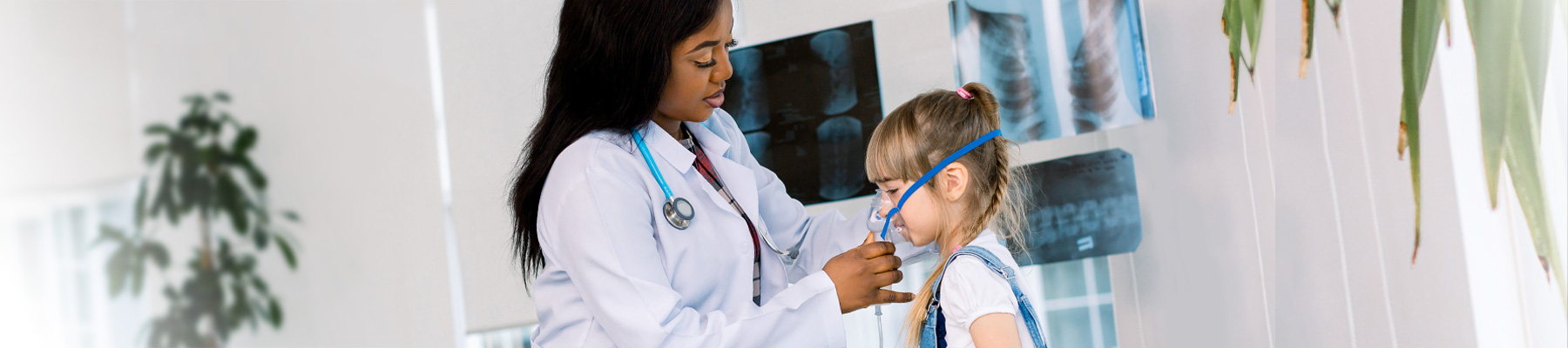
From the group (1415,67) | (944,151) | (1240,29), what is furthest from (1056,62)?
(1415,67)

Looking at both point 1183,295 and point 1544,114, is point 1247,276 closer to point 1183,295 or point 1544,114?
point 1183,295

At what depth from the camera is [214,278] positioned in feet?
10.8

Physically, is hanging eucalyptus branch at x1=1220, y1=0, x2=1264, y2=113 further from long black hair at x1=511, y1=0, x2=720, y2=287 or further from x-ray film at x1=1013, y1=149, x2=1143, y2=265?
long black hair at x1=511, y1=0, x2=720, y2=287

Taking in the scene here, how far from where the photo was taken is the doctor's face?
4.54ft

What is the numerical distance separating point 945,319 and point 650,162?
0.45 meters

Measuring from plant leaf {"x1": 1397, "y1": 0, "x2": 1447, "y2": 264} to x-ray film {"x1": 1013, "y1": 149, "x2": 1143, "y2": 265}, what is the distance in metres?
0.63

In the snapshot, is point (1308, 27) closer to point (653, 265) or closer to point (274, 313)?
point (653, 265)

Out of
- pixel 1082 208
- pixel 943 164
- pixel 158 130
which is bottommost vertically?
pixel 1082 208

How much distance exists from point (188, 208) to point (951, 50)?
269 cm

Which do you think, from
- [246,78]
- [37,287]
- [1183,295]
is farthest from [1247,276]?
[37,287]

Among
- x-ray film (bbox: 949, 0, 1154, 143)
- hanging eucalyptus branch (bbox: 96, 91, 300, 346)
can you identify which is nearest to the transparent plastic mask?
x-ray film (bbox: 949, 0, 1154, 143)

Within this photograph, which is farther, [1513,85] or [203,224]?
[203,224]

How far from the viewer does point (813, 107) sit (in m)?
1.99

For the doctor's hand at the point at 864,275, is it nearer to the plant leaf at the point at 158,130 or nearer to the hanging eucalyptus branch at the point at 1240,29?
the hanging eucalyptus branch at the point at 1240,29
